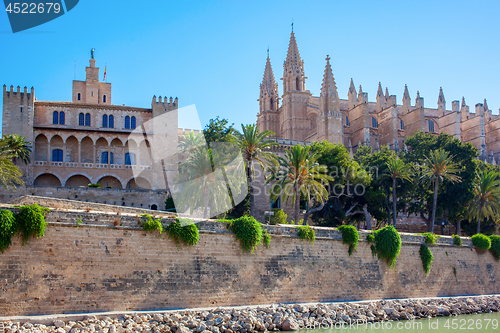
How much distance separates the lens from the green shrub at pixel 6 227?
15758mm

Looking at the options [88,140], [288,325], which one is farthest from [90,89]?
[288,325]

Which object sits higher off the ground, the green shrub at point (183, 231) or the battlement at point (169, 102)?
the battlement at point (169, 102)

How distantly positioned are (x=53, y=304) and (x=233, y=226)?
7.71m

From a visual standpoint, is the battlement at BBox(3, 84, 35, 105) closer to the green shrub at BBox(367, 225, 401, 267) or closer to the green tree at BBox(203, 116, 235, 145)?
the green tree at BBox(203, 116, 235, 145)

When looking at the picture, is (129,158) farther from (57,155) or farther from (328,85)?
(328,85)

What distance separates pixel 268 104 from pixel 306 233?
147 ft

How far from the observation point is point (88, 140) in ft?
139

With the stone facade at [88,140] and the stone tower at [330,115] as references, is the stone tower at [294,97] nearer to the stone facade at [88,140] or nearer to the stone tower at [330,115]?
the stone tower at [330,115]

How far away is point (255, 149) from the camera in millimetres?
28359

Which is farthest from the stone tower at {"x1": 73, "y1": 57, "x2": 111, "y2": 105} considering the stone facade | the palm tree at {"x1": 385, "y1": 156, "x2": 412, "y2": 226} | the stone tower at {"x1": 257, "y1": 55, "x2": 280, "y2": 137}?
the palm tree at {"x1": 385, "y1": 156, "x2": 412, "y2": 226}

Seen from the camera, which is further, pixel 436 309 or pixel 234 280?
pixel 436 309

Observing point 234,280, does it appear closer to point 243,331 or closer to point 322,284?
point 243,331

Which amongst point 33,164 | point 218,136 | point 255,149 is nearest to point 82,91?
point 33,164

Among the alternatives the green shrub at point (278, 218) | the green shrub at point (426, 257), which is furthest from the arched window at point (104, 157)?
the green shrub at point (426, 257)
